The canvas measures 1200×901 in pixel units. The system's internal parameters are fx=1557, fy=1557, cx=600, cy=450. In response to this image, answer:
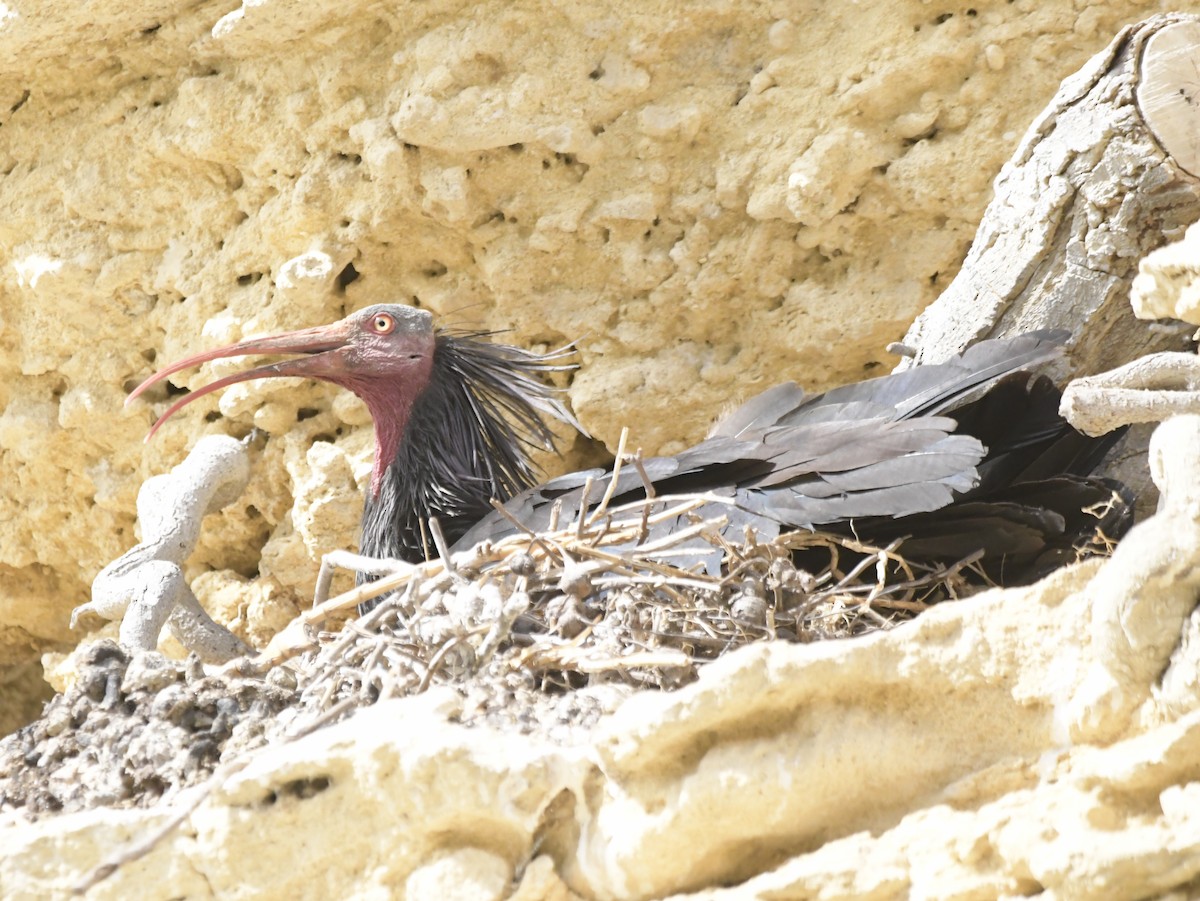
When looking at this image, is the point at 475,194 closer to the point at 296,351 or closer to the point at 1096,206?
the point at 296,351

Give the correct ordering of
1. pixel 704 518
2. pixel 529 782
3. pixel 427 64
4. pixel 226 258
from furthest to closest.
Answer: pixel 226 258 < pixel 427 64 < pixel 704 518 < pixel 529 782

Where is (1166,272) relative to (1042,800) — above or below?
above

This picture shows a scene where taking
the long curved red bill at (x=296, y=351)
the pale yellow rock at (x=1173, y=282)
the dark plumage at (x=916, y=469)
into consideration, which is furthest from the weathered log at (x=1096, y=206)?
the long curved red bill at (x=296, y=351)

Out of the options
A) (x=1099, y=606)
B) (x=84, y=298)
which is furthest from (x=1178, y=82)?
(x=84, y=298)

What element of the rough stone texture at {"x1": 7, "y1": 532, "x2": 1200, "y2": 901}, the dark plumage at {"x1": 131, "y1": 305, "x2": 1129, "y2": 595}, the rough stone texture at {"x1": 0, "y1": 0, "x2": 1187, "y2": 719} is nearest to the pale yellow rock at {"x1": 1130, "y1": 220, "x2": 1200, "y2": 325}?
the rough stone texture at {"x1": 7, "y1": 532, "x2": 1200, "y2": 901}

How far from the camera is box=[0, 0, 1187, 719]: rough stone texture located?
4.30m

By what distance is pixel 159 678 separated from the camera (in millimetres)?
2625

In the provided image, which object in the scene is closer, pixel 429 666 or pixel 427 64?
pixel 429 666

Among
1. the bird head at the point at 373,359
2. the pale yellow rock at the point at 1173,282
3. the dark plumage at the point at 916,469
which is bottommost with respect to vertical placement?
the dark plumage at the point at 916,469

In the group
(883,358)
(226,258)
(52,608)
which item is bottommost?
(52,608)

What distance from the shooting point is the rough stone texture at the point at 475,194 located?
430 cm

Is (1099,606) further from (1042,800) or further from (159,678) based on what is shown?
(159,678)

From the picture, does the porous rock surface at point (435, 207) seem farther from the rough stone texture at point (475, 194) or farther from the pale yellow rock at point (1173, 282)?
the pale yellow rock at point (1173, 282)

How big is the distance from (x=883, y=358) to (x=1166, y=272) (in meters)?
2.38
